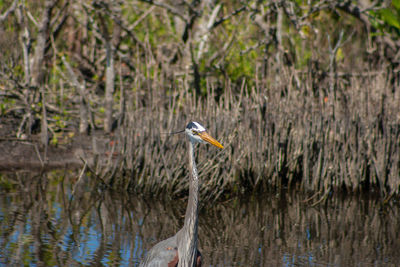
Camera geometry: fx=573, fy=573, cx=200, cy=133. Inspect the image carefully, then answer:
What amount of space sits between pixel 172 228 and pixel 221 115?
153cm

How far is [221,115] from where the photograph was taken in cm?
676

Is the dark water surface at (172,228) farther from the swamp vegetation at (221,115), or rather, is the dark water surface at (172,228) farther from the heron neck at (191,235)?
the heron neck at (191,235)

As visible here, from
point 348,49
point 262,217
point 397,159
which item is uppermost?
point 348,49

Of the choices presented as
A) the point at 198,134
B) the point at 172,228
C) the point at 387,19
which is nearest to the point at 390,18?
the point at 387,19

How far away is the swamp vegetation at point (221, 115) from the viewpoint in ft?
22.2

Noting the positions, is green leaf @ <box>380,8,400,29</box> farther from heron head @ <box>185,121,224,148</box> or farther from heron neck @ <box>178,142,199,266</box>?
heron neck @ <box>178,142,199,266</box>

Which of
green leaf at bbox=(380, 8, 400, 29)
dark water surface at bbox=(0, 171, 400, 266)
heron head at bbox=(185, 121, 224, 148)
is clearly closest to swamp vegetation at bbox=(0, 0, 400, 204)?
green leaf at bbox=(380, 8, 400, 29)

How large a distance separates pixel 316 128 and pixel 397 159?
1.06 m

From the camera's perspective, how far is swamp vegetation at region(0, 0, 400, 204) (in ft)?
22.2

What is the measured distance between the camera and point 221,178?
6.75m

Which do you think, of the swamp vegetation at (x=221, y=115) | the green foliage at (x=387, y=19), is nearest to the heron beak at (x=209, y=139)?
the swamp vegetation at (x=221, y=115)

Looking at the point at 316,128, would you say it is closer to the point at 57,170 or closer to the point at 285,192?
the point at 285,192

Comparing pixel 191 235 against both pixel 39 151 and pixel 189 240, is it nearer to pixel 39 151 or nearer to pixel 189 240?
pixel 189 240

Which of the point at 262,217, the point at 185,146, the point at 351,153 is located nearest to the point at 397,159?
the point at 351,153
